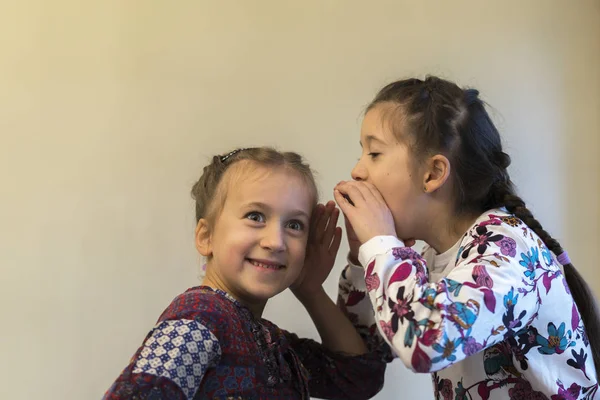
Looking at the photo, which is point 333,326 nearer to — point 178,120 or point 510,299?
point 510,299

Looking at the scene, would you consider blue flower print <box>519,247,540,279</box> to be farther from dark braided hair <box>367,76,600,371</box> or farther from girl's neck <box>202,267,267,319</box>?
girl's neck <box>202,267,267,319</box>

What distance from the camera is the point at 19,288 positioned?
1106 mm

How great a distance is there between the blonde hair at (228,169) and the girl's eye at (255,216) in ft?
0.19

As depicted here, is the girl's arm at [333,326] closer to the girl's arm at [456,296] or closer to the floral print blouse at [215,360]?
the floral print blouse at [215,360]

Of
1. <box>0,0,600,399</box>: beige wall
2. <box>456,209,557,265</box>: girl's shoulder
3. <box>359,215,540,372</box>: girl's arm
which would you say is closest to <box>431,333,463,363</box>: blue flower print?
<box>359,215,540,372</box>: girl's arm

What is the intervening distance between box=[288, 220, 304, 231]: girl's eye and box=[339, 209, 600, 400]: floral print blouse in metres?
0.14

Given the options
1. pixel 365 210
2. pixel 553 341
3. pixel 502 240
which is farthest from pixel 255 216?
pixel 553 341

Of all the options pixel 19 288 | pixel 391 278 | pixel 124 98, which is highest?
pixel 124 98

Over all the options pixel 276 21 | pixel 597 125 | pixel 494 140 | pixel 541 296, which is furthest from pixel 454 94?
pixel 597 125

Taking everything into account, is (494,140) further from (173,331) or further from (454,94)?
(173,331)

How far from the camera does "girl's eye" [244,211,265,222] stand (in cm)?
90

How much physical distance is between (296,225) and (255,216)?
0.27 ft

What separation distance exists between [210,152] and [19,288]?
19.0 inches

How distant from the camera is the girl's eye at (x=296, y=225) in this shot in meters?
0.94
